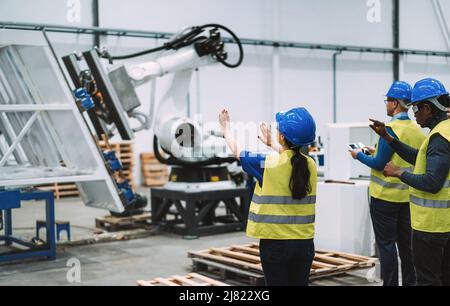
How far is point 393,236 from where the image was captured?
431 cm

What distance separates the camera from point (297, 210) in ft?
10.3

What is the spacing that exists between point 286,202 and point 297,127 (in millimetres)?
398

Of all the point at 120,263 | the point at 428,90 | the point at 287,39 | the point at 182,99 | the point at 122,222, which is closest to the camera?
the point at 428,90

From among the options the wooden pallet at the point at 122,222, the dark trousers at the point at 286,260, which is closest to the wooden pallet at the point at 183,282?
the dark trousers at the point at 286,260

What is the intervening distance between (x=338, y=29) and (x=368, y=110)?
2492mm

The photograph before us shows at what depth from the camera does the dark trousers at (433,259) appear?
10.9ft

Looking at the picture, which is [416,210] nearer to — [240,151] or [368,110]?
[240,151]

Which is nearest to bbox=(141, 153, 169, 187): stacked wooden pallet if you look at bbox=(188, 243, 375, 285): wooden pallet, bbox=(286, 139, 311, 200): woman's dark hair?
bbox=(188, 243, 375, 285): wooden pallet

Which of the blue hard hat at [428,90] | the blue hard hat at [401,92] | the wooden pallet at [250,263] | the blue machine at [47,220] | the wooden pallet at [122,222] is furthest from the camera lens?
the wooden pallet at [122,222]

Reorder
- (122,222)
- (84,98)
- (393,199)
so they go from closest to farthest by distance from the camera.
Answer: (393,199)
(84,98)
(122,222)

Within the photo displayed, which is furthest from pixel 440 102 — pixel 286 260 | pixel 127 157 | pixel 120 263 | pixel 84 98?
pixel 127 157

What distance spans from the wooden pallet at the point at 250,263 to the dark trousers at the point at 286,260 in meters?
2.15

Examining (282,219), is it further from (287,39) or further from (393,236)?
(287,39)
